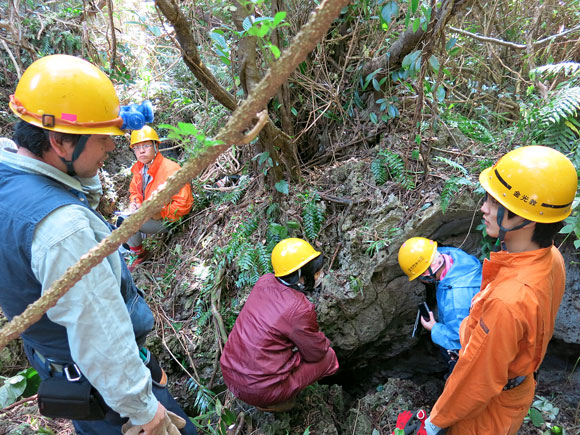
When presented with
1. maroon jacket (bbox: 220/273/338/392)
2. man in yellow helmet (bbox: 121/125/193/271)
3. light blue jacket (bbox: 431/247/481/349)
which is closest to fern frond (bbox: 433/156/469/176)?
light blue jacket (bbox: 431/247/481/349)

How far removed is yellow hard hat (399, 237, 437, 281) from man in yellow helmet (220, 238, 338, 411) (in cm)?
75

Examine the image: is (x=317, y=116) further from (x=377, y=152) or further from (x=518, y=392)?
(x=518, y=392)

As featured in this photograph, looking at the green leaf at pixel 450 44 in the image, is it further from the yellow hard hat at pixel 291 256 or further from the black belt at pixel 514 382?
the black belt at pixel 514 382

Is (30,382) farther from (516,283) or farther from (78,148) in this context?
(516,283)

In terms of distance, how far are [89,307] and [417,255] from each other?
2.44 meters

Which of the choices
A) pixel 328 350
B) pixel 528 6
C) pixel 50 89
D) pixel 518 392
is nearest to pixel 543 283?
pixel 518 392

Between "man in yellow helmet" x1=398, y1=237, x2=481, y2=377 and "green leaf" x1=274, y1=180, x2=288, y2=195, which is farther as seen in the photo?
"green leaf" x1=274, y1=180, x2=288, y2=195

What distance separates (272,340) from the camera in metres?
2.87

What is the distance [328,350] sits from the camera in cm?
325

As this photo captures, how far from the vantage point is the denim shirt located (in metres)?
1.37

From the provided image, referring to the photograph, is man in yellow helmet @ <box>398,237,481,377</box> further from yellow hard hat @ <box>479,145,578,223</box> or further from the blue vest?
the blue vest

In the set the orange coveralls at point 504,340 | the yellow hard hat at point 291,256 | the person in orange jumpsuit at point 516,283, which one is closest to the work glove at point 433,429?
the orange coveralls at point 504,340

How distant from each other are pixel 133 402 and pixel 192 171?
4.25 feet

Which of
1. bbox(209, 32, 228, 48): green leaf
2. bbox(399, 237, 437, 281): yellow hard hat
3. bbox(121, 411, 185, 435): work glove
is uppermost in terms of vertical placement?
bbox(209, 32, 228, 48): green leaf
